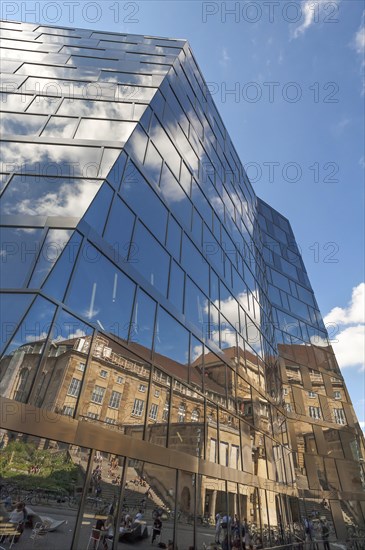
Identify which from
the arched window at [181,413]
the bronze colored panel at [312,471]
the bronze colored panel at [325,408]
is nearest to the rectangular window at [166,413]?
the arched window at [181,413]

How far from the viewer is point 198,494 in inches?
441

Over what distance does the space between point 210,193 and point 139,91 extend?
6971mm

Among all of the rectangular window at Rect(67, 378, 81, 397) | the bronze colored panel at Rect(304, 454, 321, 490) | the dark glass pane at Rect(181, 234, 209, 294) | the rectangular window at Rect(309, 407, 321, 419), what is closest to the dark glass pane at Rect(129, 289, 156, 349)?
the rectangular window at Rect(67, 378, 81, 397)

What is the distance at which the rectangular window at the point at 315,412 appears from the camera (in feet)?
83.4

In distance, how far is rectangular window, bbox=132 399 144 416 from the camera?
9.84m

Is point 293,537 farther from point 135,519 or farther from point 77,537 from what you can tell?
point 77,537

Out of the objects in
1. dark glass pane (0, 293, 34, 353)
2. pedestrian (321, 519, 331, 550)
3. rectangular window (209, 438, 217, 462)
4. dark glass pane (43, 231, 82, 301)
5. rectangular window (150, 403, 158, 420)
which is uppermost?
dark glass pane (43, 231, 82, 301)

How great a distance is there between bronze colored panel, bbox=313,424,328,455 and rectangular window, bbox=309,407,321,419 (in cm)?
80

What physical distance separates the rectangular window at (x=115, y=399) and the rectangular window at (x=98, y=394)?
11.5 inches

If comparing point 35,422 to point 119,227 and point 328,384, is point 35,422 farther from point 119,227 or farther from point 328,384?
point 328,384

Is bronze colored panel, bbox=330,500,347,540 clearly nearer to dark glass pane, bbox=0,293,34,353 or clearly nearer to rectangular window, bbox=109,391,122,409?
rectangular window, bbox=109,391,122,409

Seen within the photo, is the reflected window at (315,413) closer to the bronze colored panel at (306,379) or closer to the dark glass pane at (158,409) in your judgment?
the bronze colored panel at (306,379)

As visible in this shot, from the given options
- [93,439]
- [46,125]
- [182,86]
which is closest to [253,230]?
[182,86]

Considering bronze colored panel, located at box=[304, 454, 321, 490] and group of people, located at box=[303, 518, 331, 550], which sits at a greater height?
bronze colored panel, located at box=[304, 454, 321, 490]
